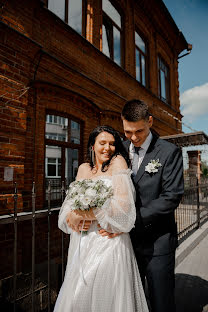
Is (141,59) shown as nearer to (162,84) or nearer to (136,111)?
(162,84)

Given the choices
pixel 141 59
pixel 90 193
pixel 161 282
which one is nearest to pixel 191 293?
pixel 161 282

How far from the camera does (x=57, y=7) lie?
5.06 meters

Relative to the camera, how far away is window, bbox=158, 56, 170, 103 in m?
10.2

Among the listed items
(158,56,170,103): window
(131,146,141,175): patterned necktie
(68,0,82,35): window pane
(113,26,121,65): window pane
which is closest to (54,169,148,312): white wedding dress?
(131,146,141,175): patterned necktie

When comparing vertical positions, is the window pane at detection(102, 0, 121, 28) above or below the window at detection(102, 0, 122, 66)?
above

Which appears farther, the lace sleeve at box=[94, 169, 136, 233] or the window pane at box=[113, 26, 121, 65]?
the window pane at box=[113, 26, 121, 65]

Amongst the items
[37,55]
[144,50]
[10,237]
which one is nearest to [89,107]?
[37,55]

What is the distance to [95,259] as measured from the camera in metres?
1.67

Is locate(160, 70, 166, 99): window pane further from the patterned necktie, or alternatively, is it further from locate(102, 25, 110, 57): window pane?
the patterned necktie

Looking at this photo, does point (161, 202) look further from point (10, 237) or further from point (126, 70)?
point (126, 70)

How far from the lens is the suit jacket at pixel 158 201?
1.68 m

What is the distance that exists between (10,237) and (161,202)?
2.99 m

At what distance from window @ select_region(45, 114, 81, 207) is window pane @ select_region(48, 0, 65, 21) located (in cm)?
252

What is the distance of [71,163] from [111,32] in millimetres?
4608
